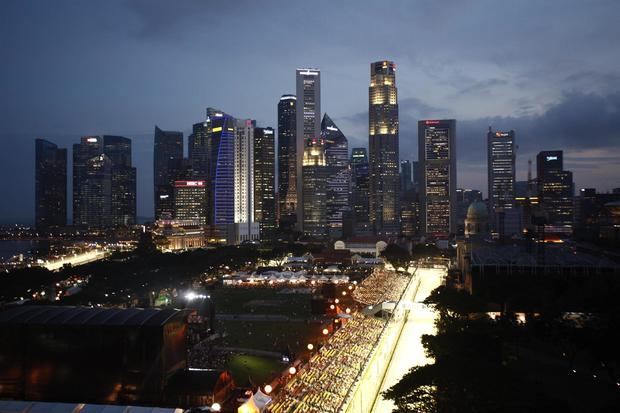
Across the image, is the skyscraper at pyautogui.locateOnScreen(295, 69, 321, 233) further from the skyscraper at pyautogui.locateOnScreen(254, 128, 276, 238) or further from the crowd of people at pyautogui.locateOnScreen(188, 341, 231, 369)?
the crowd of people at pyautogui.locateOnScreen(188, 341, 231, 369)

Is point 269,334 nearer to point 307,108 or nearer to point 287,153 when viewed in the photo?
point 307,108

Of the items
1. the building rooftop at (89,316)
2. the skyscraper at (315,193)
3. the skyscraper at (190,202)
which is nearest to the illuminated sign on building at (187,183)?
the skyscraper at (190,202)

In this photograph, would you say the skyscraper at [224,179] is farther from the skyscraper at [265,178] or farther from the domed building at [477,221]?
the domed building at [477,221]

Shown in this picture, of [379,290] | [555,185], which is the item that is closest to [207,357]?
[379,290]

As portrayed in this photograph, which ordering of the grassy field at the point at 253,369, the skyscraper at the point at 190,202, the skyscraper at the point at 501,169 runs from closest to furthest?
the grassy field at the point at 253,369, the skyscraper at the point at 190,202, the skyscraper at the point at 501,169

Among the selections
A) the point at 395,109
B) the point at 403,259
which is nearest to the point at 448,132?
the point at 395,109

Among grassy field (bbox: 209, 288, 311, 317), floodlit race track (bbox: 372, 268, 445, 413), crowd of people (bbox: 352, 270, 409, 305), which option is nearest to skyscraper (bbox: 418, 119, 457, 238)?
crowd of people (bbox: 352, 270, 409, 305)

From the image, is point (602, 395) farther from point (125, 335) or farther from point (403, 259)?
point (403, 259)
